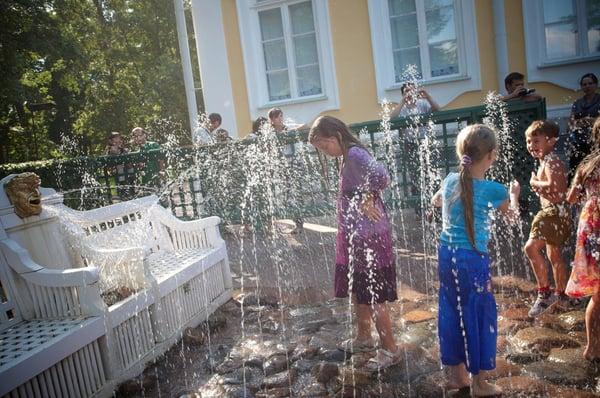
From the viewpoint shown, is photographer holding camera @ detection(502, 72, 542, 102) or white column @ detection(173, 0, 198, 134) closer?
photographer holding camera @ detection(502, 72, 542, 102)

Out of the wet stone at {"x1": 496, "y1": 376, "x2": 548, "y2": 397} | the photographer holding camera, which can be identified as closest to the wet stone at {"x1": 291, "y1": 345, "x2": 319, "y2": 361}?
the wet stone at {"x1": 496, "y1": 376, "x2": 548, "y2": 397}

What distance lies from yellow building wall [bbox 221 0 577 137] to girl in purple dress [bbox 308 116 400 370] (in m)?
7.54

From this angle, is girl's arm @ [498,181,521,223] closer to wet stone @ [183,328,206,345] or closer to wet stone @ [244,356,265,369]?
wet stone @ [244,356,265,369]

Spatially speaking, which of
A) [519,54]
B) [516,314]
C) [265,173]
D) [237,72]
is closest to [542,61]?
[519,54]

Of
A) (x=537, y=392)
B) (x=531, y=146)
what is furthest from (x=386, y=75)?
(x=537, y=392)

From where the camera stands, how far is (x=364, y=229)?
10.9 ft

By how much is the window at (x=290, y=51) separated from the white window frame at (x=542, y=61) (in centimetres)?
439

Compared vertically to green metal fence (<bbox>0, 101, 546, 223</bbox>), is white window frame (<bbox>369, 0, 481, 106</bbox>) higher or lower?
higher

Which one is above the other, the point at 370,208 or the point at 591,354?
the point at 370,208

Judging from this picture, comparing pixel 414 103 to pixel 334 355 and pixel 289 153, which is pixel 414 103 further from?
pixel 334 355

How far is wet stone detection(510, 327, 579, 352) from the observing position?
333cm

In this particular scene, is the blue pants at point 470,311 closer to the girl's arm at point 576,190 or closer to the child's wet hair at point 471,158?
the child's wet hair at point 471,158

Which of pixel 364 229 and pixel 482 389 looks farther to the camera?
pixel 364 229

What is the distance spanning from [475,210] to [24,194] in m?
3.16
